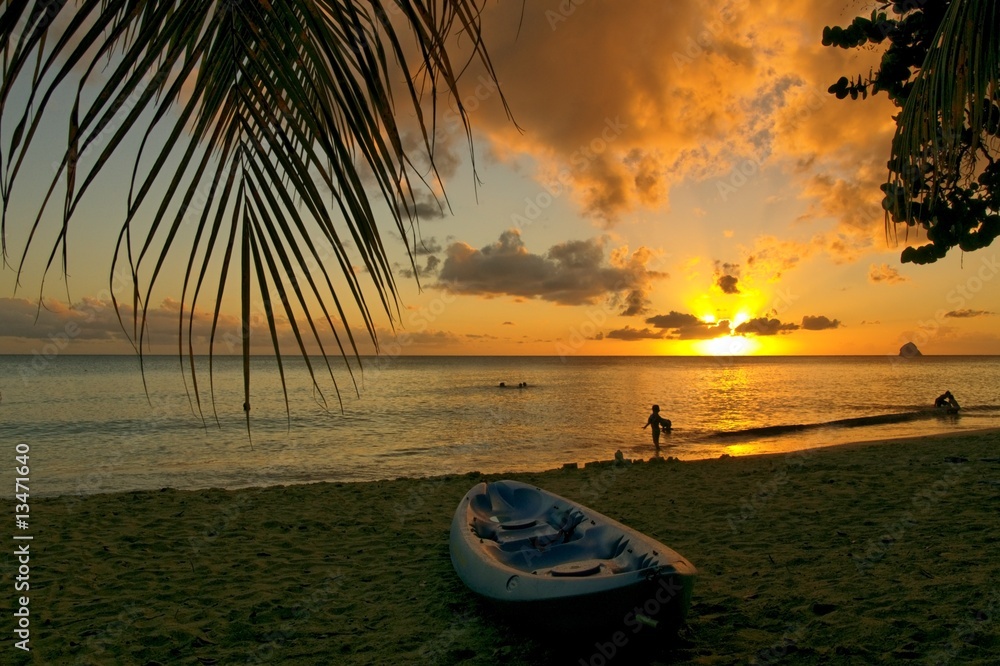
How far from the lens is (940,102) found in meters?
2.54

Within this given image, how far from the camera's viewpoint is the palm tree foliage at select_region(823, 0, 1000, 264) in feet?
7.29

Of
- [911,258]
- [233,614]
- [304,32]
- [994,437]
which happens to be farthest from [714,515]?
[994,437]

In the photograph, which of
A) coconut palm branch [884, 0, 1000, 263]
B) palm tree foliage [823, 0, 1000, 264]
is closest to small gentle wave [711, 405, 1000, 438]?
palm tree foliage [823, 0, 1000, 264]

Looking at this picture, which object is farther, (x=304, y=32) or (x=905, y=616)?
(x=905, y=616)

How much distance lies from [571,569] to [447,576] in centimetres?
212

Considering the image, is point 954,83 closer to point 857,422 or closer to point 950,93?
point 950,93

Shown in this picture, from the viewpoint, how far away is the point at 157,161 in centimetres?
79

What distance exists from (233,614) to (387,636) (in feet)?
4.76

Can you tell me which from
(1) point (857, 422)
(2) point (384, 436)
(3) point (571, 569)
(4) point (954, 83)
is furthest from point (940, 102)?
(1) point (857, 422)

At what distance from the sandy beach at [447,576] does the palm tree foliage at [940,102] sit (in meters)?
2.70

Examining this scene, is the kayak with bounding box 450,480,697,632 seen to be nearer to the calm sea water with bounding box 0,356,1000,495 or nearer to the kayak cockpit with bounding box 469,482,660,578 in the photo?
the kayak cockpit with bounding box 469,482,660,578

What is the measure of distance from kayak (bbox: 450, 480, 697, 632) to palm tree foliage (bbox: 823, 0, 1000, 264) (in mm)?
2516

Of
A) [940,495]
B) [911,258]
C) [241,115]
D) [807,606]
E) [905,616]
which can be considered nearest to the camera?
[241,115]

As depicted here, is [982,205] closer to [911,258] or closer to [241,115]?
[911,258]
